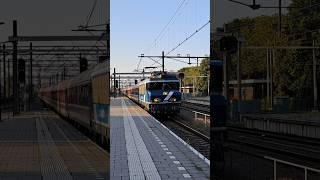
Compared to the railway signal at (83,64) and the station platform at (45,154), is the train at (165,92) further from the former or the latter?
the station platform at (45,154)

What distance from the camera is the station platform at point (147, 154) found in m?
3.30

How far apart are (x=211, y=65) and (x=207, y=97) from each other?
9.4 inches

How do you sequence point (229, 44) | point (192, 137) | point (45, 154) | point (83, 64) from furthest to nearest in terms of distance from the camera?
point (83, 64) < point (45, 154) < point (192, 137) < point (229, 44)

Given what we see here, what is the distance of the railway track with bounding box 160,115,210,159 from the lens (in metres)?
3.21

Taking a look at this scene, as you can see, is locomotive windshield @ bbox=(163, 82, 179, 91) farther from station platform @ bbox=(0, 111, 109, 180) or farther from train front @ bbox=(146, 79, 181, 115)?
station platform @ bbox=(0, 111, 109, 180)

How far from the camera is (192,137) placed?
3.31m

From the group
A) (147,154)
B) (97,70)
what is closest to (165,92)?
(147,154)

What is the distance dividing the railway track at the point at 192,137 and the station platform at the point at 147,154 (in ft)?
0.16

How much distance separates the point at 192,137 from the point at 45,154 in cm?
111

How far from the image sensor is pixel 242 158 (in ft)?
11.6

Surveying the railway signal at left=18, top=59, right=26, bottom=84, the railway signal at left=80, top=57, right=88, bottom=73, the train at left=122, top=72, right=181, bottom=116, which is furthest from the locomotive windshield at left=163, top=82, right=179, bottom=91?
the railway signal at left=18, top=59, right=26, bottom=84

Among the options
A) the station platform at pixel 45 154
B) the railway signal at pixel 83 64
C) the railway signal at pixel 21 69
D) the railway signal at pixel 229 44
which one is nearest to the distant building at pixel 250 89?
the railway signal at pixel 229 44

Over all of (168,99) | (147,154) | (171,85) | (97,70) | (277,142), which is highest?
(97,70)

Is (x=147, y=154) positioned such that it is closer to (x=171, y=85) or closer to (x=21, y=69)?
(x=171, y=85)
